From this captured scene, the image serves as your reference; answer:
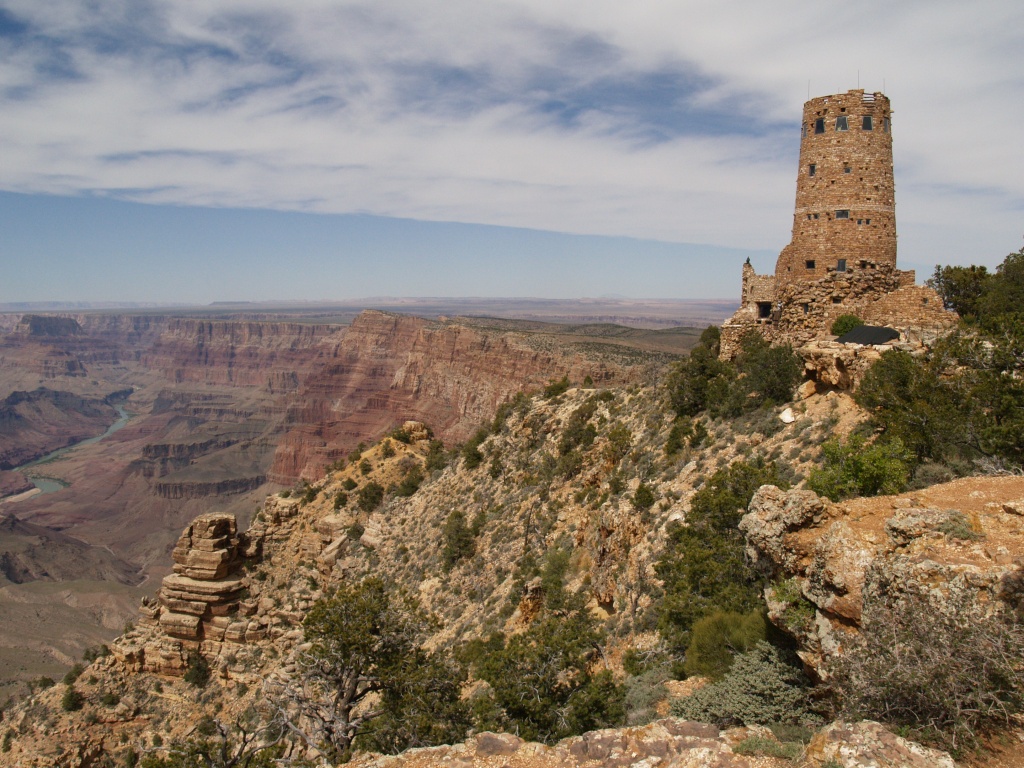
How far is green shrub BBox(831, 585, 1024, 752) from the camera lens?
19.3 feet

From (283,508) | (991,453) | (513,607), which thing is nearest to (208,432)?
(283,508)

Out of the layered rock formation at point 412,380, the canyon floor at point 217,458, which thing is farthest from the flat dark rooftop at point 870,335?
the layered rock formation at point 412,380

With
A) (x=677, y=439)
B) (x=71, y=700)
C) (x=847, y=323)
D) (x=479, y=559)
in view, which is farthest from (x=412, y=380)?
(x=847, y=323)

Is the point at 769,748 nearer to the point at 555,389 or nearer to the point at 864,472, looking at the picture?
the point at 864,472

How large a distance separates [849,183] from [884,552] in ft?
53.5

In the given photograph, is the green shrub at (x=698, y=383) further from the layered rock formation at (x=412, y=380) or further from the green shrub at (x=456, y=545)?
the layered rock formation at (x=412, y=380)

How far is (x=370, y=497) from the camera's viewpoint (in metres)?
37.1

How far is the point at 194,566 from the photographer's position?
98.8 ft

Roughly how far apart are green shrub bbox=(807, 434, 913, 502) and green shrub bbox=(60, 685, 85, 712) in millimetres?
30145

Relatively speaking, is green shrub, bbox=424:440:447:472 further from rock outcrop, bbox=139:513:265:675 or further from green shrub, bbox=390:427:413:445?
rock outcrop, bbox=139:513:265:675

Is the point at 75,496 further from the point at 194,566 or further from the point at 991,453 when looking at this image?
the point at 991,453

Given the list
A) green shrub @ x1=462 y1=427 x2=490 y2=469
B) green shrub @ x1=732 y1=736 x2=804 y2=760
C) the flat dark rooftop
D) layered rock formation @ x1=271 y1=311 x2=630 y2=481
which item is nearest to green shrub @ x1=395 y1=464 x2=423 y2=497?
green shrub @ x1=462 y1=427 x2=490 y2=469

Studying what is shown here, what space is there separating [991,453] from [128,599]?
84317mm

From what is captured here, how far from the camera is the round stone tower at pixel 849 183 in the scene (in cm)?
1953
